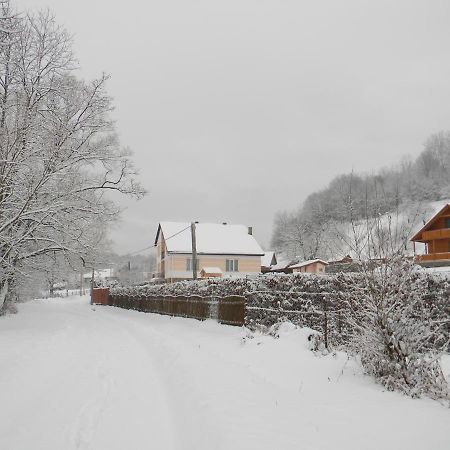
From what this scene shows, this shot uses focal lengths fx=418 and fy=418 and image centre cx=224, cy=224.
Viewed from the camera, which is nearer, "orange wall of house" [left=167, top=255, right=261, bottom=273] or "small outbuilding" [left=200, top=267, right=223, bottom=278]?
"small outbuilding" [left=200, top=267, right=223, bottom=278]

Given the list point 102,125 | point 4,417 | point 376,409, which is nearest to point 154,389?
A: point 4,417

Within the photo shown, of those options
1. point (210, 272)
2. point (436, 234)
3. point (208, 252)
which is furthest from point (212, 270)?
point (436, 234)

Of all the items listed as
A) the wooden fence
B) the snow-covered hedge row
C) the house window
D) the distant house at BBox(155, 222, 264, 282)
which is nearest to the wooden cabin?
the distant house at BBox(155, 222, 264, 282)

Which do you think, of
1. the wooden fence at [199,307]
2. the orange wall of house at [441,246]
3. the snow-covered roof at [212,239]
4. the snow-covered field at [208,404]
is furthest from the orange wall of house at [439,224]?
the snow-covered field at [208,404]

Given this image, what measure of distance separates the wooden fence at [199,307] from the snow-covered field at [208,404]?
4.57m

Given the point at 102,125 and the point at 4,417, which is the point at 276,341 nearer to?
the point at 4,417

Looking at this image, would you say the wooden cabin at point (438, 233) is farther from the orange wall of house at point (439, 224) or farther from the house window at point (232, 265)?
the house window at point (232, 265)

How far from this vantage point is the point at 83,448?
14.8 ft

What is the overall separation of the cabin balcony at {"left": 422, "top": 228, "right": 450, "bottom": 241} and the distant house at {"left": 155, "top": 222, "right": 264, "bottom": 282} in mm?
18923

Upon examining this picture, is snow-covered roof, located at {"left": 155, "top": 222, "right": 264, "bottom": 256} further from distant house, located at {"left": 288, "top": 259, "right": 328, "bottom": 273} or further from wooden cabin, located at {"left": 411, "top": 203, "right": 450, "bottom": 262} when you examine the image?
wooden cabin, located at {"left": 411, "top": 203, "right": 450, "bottom": 262}

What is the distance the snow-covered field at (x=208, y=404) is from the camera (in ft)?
15.4

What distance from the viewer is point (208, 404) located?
5.86 meters

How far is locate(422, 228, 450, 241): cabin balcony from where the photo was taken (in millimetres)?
34531

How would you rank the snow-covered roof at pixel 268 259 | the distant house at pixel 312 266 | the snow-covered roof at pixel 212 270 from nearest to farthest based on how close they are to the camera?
the snow-covered roof at pixel 212 270, the distant house at pixel 312 266, the snow-covered roof at pixel 268 259
